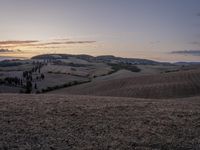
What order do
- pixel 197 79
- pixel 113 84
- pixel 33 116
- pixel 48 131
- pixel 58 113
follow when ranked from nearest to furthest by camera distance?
1. pixel 48 131
2. pixel 33 116
3. pixel 58 113
4. pixel 197 79
5. pixel 113 84

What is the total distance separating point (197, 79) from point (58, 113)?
148 feet

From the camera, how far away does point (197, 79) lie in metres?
62.8

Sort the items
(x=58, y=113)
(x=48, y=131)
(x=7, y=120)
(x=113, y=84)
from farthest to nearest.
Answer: (x=113, y=84)
(x=58, y=113)
(x=7, y=120)
(x=48, y=131)

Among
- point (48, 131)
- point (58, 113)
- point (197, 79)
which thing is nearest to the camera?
point (48, 131)

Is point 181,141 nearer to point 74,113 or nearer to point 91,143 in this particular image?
point 91,143

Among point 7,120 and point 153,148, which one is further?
point 7,120

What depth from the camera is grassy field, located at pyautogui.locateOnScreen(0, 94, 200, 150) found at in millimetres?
14742

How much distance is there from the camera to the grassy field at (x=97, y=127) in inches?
580

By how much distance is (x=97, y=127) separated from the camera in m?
17.8

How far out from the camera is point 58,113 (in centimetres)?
2161

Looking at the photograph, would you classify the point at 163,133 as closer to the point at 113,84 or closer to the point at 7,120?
the point at 7,120

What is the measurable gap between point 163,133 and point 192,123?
3086 millimetres

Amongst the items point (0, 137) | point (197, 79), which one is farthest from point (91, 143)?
point (197, 79)

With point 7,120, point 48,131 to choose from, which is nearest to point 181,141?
point 48,131
